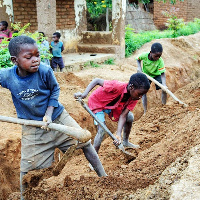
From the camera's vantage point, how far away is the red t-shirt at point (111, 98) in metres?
3.56

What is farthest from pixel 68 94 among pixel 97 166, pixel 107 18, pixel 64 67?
pixel 107 18

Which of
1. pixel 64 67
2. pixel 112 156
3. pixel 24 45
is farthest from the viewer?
pixel 64 67

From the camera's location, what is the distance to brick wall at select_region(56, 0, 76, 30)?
31.3ft

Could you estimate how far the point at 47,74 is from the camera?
245 centimetres

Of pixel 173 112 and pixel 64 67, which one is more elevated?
pixel 64 67

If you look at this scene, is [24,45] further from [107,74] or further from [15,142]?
[107,74]

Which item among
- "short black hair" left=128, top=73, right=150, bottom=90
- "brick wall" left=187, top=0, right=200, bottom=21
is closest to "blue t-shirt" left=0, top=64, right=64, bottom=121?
"short black hair" left=128, top=73, right=150, bottom=90

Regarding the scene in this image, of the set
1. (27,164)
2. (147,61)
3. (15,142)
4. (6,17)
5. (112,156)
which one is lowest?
(112,156)

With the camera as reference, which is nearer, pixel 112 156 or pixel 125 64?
pixel 112 156

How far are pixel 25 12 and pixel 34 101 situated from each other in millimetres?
6780

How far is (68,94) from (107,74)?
6.53 ft

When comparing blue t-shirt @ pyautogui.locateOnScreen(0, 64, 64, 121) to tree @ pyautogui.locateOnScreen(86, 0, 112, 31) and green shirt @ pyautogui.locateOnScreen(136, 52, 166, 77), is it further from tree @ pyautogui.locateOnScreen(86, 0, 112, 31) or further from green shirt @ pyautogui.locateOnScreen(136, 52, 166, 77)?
tree @ pyautogui.locateOnScreen(86, 0, 112, 31)

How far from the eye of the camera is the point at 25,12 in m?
8.44

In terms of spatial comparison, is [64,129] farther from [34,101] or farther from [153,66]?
[153,66]
